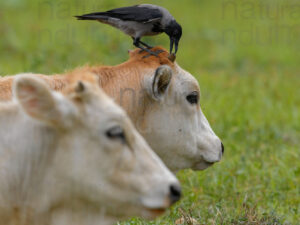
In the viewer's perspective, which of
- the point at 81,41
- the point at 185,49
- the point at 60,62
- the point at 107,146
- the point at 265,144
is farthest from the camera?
the point at 185,49

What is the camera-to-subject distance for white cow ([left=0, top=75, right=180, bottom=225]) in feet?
13.0

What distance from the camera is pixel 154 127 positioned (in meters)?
5.49

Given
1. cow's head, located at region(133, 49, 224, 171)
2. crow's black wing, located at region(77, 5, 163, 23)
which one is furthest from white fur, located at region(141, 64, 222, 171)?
crow's black wing, located at region(77, 5, 163, 23)

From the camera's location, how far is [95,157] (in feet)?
13.1

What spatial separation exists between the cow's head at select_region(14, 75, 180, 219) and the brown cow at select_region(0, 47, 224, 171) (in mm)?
1322

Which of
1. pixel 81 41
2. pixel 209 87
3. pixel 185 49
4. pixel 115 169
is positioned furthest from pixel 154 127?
pixel 185 49

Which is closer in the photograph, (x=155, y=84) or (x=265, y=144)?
(x=155, y=84)

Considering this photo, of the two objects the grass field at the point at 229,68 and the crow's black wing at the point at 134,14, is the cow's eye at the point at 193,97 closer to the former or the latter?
the crow's black wing at the point at 134,14

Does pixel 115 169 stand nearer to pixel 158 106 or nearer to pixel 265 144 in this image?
pixel 158 106

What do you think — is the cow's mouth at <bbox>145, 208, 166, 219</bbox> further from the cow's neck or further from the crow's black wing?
the crow's black wing

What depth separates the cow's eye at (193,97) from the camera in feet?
18.7

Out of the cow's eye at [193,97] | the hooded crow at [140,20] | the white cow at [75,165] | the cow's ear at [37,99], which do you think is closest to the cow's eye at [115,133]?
the white cow at [75,165]

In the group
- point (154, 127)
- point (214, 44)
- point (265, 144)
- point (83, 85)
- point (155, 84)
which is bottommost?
point (214, 44)

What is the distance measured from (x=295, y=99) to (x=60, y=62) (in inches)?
167
